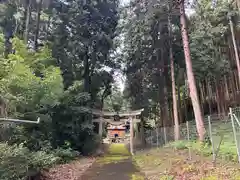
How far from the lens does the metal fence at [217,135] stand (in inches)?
224

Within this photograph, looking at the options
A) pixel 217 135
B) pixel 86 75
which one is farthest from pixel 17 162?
pixel 86 75

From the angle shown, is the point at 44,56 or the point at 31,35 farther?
the point at 31,35

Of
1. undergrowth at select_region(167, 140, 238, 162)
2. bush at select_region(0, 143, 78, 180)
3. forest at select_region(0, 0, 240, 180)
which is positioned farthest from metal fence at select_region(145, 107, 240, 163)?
bush at select_region(0, 143, 78, 180)

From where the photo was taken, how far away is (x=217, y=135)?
313 inches

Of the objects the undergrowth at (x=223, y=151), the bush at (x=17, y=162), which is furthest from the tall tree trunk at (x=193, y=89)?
the bush at (x=17, y=162)

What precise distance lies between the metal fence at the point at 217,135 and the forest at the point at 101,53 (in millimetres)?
688

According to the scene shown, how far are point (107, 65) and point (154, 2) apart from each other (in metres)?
7.87

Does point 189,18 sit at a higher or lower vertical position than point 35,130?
higher

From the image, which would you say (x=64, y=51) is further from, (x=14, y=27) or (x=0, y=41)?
(x=0, y=41)

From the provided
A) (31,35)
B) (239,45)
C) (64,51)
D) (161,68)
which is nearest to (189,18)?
(161,68)

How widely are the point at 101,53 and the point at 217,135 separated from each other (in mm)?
10681

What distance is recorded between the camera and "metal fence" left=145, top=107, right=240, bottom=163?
18.6 ft

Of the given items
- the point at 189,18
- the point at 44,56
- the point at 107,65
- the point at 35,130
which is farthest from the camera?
the point at 107,65

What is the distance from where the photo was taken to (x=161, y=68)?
53.4ft
